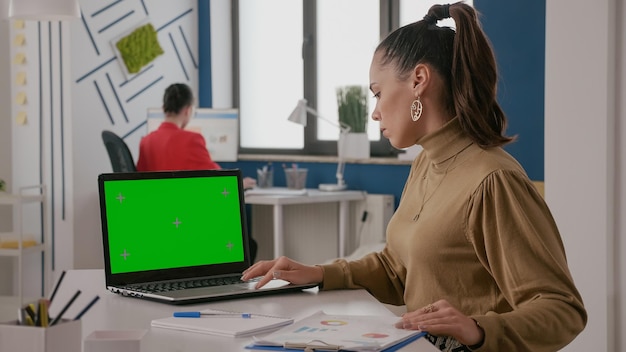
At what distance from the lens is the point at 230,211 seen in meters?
2.03

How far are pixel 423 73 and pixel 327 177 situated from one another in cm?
391

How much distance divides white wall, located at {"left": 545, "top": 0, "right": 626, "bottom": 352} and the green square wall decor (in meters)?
2.92

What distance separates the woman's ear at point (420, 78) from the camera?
1784 millimetres

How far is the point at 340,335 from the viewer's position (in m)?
1.40

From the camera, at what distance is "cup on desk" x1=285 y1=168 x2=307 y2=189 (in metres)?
5.43

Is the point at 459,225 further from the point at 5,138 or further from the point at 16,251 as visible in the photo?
the point at 5,138

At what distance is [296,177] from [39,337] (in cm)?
435

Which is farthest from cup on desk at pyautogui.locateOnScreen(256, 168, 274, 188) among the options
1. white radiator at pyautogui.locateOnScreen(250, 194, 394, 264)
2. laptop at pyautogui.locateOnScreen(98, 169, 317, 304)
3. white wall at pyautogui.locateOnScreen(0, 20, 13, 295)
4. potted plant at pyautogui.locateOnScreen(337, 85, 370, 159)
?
laptop at pyautogui.locateOnScreen(98, 169, 317, 304)

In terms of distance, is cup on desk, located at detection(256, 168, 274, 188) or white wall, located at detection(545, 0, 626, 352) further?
cup on desk, located at detection(256, 168, 274, 188)

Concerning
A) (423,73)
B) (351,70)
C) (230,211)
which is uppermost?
(351,70)

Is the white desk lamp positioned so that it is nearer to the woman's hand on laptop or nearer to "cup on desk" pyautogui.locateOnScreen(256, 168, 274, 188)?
"cup on desk" pyautogui.locateOnScreen(256, 168, 274, 188)

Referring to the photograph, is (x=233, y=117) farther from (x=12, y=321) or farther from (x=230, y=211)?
(x=12, y=321)

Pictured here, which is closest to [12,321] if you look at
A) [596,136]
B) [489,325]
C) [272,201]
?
[489,325]

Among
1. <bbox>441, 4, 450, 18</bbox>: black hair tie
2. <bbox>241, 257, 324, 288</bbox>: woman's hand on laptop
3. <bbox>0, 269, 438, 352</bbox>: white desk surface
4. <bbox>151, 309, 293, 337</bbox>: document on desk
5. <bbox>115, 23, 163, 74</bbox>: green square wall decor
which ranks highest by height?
<bbox>115, 23, 163, 74</bbox>: green square wall decor
